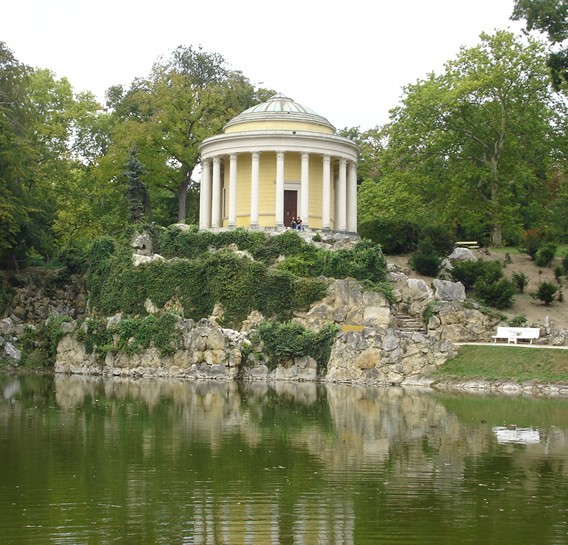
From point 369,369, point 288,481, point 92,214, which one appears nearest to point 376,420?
point 288,481

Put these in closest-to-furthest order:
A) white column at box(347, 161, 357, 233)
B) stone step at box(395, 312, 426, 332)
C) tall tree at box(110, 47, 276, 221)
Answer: stone step at box(395, 312, 426, 332) < white column at box(347, 161, 357, 233) < tall tree at box(110, 47, 276, 221)

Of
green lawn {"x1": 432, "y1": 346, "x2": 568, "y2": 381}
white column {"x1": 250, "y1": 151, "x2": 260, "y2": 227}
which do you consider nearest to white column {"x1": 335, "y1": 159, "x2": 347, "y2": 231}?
white column {"x1": 250, "y1": 151, "x2": 260, "y2": 227}

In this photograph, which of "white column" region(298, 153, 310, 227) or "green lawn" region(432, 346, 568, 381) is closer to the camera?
"green lawn" region(432, 346, 568, 381)

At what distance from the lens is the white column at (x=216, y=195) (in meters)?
46.6

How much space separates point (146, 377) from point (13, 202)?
596 inches

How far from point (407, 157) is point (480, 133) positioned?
4.82 meters

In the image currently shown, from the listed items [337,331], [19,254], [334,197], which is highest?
[334,197]

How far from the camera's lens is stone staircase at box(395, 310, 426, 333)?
3581cm

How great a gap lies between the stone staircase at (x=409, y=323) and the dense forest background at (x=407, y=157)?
8839mm

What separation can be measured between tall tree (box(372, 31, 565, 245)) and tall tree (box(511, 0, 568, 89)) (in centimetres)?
536

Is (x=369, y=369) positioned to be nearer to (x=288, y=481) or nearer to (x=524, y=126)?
(x=288, y=481)

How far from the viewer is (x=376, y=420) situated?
2048cm

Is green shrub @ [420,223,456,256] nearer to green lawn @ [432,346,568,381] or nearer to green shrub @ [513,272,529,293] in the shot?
green shrub @ [513,272,529,293]

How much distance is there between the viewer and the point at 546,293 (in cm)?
3784
